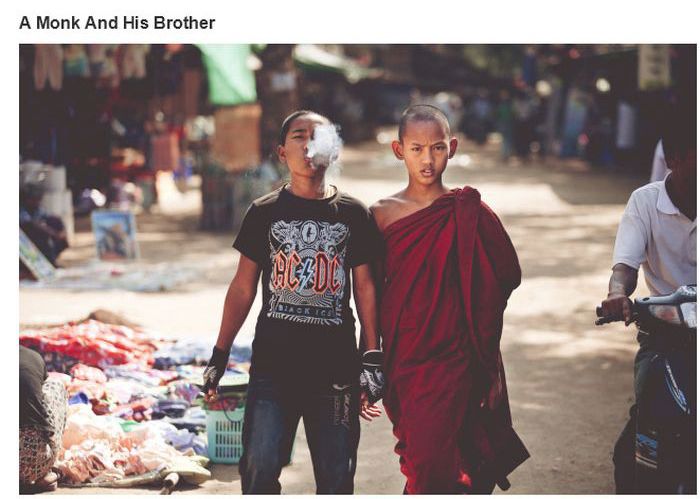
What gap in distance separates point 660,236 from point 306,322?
1.42 metres

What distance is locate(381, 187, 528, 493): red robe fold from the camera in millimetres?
3738

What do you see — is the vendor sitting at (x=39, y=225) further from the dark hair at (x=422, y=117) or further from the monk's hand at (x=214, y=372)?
the dark hair at (x=422, y=117)

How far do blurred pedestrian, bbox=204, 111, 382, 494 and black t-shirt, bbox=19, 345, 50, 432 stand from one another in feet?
3.97

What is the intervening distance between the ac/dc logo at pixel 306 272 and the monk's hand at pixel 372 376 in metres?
0.27

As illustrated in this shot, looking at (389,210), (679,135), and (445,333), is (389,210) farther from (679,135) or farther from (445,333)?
(679,135)

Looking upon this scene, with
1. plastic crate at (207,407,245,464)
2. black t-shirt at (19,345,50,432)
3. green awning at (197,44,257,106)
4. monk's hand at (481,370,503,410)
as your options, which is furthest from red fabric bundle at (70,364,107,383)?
green awning at (197,44,257,106)

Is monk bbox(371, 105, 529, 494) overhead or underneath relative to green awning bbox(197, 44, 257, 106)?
underneath

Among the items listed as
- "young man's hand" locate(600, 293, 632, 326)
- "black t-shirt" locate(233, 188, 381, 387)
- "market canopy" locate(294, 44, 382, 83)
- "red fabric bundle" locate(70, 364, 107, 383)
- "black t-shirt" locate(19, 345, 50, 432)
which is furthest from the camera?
"market canopy" locate(294, 44, 382, 83)

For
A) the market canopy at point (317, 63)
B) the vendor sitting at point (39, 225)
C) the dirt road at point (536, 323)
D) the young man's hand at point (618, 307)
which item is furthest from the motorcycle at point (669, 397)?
the market canopy at point (317, 63)

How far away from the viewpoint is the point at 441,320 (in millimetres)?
3781

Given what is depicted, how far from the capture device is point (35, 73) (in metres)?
10.7

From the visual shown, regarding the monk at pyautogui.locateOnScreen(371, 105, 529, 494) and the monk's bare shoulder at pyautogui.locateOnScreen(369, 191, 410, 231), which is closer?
the monk at pyautogui.locateOnScreen(371, 105, 529, 494)

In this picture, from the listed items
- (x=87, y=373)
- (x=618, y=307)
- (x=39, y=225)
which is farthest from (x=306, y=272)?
(x=39, y=225)

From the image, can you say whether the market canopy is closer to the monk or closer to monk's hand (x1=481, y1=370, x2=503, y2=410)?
the monk
